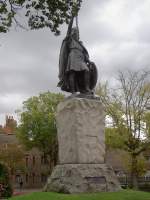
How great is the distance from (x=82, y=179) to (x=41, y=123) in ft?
134

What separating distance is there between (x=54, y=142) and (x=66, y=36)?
40964mm

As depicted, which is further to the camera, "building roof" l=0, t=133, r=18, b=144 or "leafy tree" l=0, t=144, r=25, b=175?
"building roof" l=0, t=133, r=18, b=144

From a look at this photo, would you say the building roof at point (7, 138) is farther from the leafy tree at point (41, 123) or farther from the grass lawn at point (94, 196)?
the grass lawn at point (94, 196)

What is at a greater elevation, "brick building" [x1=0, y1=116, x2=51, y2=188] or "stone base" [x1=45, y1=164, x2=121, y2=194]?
"stone base" [x1=45, y1=164, x2=121, y2=194]

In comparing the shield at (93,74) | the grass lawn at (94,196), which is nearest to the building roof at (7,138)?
the shield at (93,74)

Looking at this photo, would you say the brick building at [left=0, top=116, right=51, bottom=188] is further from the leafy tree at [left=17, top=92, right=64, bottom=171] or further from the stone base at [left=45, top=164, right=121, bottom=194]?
the stone base at [left=45, top=164, right=121, bottom=194]

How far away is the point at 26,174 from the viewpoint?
246ft

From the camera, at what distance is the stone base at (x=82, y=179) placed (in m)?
16.0

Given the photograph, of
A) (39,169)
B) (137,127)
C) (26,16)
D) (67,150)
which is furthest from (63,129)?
(39,169)

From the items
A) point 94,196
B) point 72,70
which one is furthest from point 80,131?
point 94,196

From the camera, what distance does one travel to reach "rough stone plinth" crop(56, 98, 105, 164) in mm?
16688

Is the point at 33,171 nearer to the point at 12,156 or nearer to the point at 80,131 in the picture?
the point at 12,156

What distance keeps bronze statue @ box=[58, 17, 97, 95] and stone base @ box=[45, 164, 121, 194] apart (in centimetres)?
302

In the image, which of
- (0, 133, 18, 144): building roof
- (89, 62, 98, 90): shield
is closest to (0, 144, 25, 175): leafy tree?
(0, 133, 18, 144): building roof
